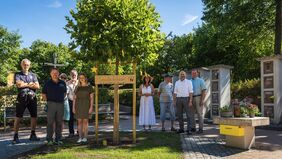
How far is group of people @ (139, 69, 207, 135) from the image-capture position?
36.3 feet

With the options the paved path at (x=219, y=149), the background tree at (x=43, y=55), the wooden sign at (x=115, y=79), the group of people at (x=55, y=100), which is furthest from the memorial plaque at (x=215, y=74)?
the background tree at (x=43, y=55)

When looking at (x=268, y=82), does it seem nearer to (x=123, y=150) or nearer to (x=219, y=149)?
(x=219, y=149)

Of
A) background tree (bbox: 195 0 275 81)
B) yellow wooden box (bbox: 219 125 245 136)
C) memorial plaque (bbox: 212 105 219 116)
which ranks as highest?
background tree (bbox: 195 0 275 81)

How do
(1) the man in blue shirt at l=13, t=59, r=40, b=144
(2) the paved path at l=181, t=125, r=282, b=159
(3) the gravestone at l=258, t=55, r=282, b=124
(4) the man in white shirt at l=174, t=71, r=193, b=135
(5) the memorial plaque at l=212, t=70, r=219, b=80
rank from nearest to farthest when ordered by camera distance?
1. (2) the paved path at l=181, t=125, r=282, b=159
2. (1) the man in blue shirt at l=13, t=59, r=40, b=144
3. (4) the man in white shirt at l=174, t=71, r=193, b=135
4. (3) the gravestone at l=258, t=55, r=282, b=124
5. (5) the memorial plaque at l=212, t=70, r=219, b=80

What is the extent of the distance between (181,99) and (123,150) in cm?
338

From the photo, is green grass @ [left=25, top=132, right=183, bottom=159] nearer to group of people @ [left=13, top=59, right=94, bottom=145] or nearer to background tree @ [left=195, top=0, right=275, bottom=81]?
group of people @ [left=13, top=59, right=94, bottom=145]

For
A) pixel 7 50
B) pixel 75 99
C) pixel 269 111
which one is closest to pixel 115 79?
pixel 75 99

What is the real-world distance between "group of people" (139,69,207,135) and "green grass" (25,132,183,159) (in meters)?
1.54

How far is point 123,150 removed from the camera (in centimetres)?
826

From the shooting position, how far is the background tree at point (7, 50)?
120ft

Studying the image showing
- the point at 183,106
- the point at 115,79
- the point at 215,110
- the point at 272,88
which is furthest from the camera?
the point at 215,110

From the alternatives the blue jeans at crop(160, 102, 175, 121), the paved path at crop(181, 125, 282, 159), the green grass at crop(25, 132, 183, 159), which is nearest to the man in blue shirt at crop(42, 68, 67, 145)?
the green grass at crop(25, 132, 183, 159)

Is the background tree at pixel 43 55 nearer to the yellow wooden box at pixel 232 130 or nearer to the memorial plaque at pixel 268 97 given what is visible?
the memorial plaque at pixel 268 97

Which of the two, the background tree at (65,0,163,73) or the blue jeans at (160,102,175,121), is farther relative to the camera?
the blue jeans at (160,102,175,121)
